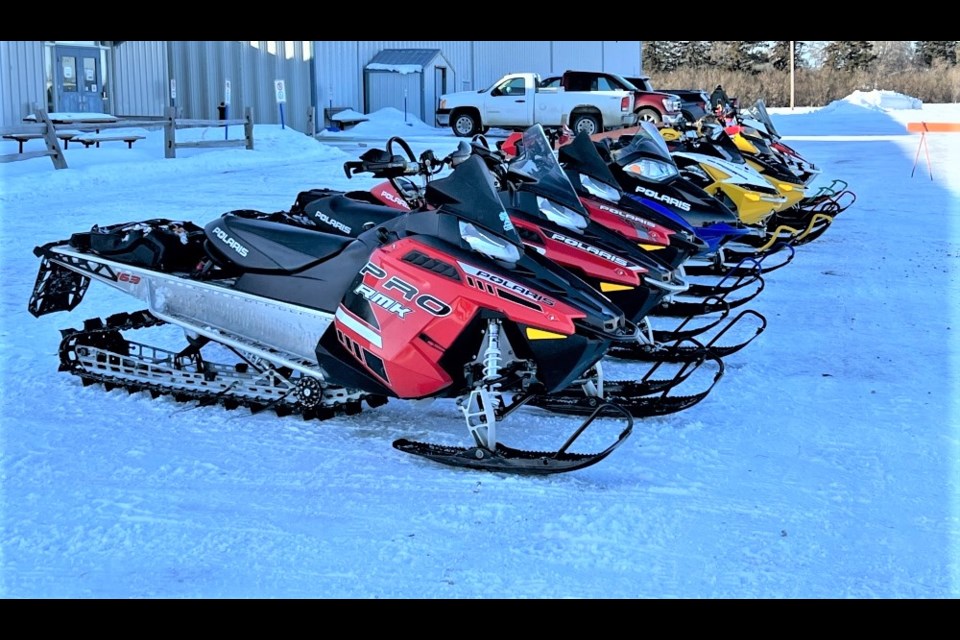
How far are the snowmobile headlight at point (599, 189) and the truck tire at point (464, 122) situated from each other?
18877mm

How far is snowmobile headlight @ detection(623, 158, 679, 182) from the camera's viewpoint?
6.77 m

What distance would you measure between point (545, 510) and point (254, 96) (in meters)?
22.4

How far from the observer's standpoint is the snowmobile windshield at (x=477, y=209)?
3824 millimetres

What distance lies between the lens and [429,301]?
12.4 feet

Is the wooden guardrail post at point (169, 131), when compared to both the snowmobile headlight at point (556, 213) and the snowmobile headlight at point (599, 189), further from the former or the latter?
the snowmobile headlight at point (556, 213)

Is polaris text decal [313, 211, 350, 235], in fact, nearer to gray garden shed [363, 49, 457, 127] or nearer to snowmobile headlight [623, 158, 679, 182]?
snowmobile headlight [623, 158, 679, 182]

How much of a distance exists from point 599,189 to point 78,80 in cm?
1554

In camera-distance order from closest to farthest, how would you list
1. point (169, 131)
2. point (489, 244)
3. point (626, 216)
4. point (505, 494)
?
point (505, 494)
point (489, 244)
point (626, 216)
point (169, 131)

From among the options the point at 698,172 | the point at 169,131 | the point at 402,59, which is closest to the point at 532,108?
the point at 402,59

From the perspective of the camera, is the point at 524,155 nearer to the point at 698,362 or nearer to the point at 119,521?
the point at 698,362

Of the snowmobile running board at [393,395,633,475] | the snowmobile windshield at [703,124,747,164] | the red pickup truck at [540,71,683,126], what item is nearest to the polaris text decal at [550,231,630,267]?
the snowmobile running board at [393,395,633,475]

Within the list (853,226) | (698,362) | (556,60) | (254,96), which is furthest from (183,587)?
(556,60)

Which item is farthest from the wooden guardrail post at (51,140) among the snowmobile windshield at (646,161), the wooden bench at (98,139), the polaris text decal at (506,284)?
the polaris text decal at (506,284)

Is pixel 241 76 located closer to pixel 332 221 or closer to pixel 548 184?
pixel 332 221
